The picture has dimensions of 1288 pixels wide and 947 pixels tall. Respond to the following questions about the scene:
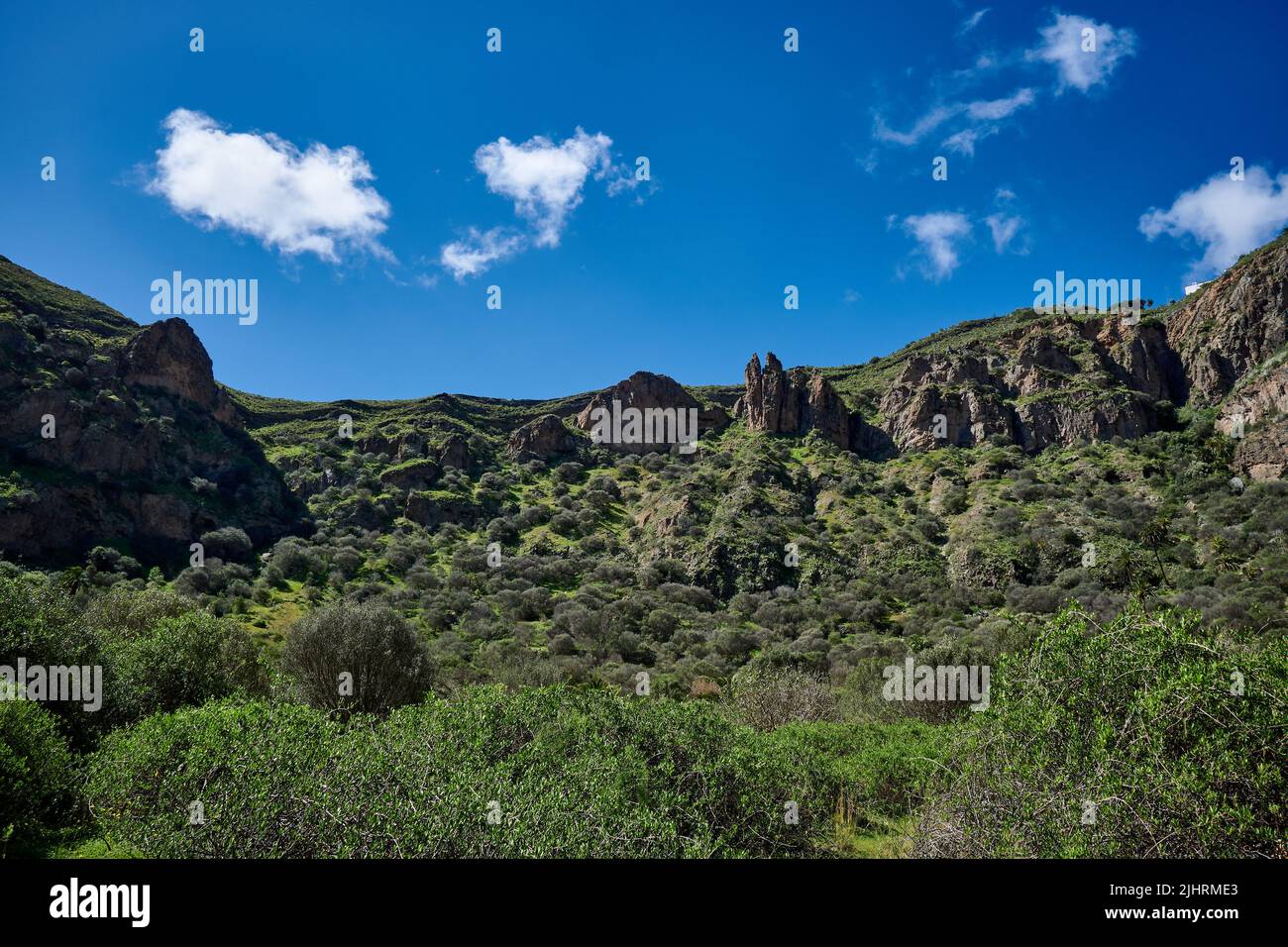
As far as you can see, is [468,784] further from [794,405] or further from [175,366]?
[175,366]

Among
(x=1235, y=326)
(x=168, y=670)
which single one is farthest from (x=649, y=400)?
(x=168, y=670)

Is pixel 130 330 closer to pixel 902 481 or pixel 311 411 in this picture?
pixel 311 411

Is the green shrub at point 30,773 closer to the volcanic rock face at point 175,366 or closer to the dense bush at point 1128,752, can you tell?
the dense bush at point 1128,752

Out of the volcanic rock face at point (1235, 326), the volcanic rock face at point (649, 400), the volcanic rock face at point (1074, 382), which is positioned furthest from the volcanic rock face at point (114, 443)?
the volcanic rock face at point (1235, 326)

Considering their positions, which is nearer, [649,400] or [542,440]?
[542,440]

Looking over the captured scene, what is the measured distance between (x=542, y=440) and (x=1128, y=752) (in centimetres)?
8262

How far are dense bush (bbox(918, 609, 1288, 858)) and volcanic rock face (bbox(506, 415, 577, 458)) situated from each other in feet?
259

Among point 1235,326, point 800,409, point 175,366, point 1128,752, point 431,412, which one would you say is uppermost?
point 1235,326

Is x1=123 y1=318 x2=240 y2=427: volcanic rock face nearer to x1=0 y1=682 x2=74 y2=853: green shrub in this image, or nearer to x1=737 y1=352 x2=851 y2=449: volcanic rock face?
x1=737 y1=352 x2=851 y2=449: volcanic rock face

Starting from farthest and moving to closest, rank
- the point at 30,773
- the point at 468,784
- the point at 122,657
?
the point at 122,657 → the point at 30,773 → the point at 468,784

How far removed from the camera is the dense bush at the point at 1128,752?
6.07 meters

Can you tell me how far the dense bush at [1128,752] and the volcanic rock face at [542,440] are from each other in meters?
79.0

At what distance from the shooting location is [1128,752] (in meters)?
6.85

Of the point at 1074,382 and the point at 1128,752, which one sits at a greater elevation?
the point at 1074,382
